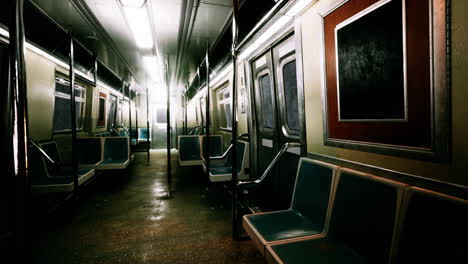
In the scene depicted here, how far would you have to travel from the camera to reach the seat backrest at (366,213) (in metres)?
1.34

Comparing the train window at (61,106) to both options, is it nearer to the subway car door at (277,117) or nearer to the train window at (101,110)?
the train window at (101,110)

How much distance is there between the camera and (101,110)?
8133mm

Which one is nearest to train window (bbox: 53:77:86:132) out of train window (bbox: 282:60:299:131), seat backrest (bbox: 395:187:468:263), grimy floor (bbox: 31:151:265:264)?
grimy floor (bbox: 31:151:265:264)

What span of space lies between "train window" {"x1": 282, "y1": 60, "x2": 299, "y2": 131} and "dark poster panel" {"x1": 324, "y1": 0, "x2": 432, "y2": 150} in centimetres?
98

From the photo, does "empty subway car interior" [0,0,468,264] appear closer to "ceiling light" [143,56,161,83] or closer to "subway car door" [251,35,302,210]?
"subway car door" [251,35,302,210]

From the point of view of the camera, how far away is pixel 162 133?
12.8 meters

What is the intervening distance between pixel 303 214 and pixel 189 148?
13.2 feet

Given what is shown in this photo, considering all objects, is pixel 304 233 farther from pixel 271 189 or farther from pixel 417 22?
pixel 271 189

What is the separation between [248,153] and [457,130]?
3.33m

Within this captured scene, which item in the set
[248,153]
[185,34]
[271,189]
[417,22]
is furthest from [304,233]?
[185,34]

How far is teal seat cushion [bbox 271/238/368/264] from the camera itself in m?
1.45

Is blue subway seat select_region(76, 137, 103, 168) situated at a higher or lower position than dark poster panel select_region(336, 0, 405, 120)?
lower

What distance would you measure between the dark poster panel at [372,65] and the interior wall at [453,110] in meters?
Answer: 0.28

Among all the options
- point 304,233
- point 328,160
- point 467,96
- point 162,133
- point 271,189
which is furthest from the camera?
point 162,133
